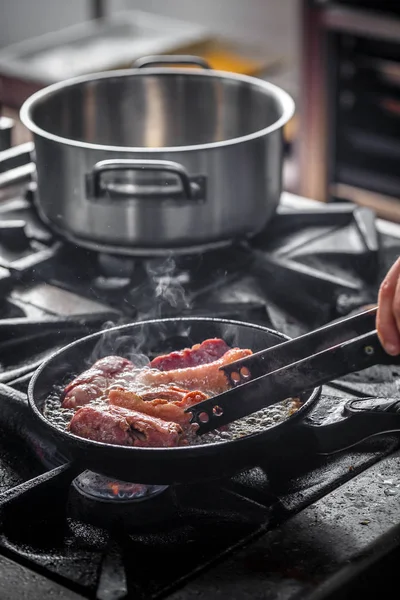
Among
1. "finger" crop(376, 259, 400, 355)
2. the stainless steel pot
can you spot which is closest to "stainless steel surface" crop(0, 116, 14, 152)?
the stainless steel pot

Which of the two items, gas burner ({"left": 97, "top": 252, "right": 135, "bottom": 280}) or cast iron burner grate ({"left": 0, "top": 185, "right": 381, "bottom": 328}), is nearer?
cast iron burner grate ({"left": 0, "top": 185, "right": 381, "bottom": 328})

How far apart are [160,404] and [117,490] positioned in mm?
129

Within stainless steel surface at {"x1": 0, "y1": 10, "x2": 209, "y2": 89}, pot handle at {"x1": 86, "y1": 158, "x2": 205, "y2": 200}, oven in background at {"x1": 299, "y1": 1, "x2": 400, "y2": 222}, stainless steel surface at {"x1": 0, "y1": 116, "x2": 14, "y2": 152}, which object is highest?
pot handle at {"x1": 86, "y1": 158, "x2": 205, "y2": 200}

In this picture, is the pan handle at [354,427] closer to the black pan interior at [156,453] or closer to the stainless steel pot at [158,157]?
the black pan interior at [156,453]

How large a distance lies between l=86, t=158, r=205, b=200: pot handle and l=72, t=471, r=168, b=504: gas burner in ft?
1.84

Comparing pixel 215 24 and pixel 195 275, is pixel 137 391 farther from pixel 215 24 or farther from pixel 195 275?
pixel 215 24

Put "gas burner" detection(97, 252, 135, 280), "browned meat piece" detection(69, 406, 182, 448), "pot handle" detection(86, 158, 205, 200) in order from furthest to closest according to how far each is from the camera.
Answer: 1. "gas burner" detection(97, 252, 135, 280)
2. "pot handle" detection(86, 158, 205, 200)
3. "browned meat piece" detection(69, 406, 182, 448)

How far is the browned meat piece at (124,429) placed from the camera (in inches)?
48.7

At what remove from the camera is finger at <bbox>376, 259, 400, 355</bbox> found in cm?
115

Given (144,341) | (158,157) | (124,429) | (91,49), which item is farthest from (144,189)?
(91,49)

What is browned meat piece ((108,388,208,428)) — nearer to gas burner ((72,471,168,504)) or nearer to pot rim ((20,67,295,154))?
gas burner ((72,471,168,504))

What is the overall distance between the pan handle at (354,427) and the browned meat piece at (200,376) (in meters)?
0.14

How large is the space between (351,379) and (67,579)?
639 millimetres

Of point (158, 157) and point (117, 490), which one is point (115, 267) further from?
point (117, 490)
